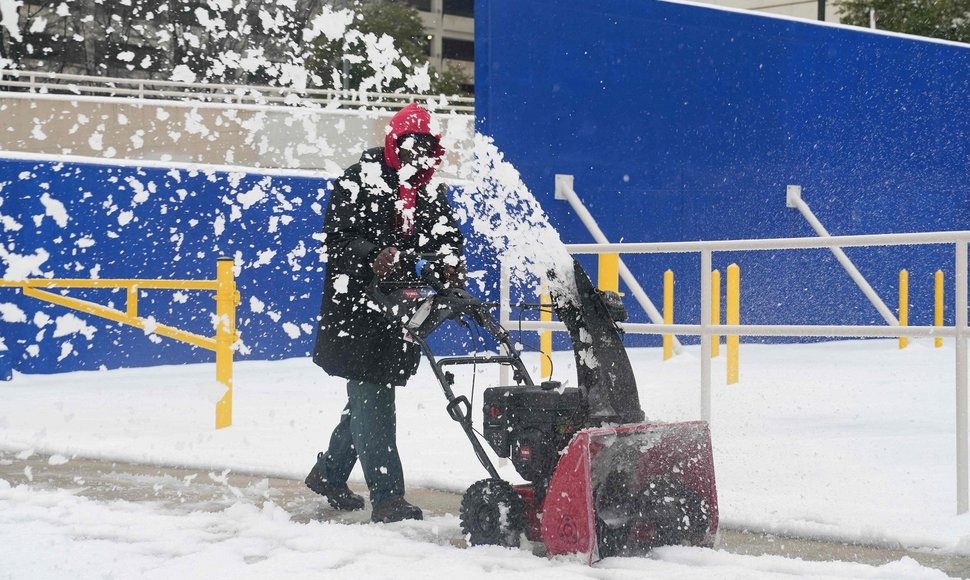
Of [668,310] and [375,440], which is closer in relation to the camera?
[375,440]

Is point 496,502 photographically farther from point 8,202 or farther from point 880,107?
point 880,107

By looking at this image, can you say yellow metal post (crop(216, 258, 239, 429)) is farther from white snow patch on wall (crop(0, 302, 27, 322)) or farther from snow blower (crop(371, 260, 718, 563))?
snow blower (crop(371, 260, 718, 563))

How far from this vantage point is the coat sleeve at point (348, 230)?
547cm

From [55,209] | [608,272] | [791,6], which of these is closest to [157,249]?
[55,209]

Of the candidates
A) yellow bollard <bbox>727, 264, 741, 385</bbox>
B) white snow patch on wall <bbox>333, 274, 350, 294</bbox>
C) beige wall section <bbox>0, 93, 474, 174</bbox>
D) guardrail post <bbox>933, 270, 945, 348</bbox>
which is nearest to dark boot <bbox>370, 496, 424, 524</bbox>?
white snow patch on wall <bbox>333, 274, 350, 294</bbox>

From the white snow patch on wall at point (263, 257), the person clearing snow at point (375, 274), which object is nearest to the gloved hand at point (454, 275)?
the person clearing snow at point (375, 274)

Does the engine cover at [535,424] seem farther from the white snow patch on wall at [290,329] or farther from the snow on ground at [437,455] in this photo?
the white snow patch on wall at [290,329]

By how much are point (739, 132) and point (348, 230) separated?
9.57 meters

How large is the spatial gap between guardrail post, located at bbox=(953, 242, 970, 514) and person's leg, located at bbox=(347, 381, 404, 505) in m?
2.37

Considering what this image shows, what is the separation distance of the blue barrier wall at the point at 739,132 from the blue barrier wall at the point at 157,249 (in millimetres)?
2028

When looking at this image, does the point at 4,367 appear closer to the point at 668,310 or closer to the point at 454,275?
the point at 668,310

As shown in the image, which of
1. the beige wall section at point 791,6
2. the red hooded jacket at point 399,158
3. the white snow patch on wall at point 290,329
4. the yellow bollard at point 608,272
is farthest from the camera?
the beige wall section at point 791,6

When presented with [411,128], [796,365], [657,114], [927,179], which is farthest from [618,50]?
[411,128]

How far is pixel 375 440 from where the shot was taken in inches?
217
